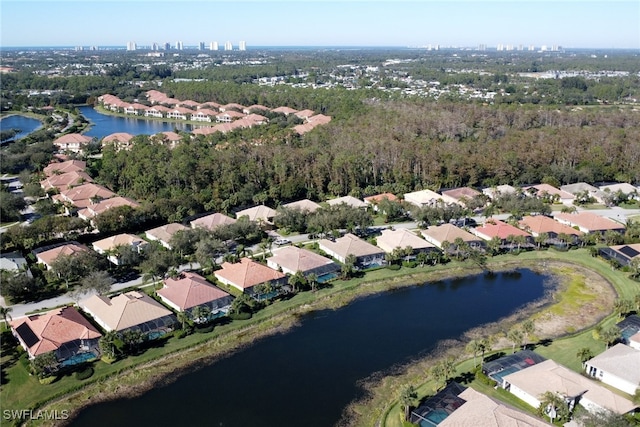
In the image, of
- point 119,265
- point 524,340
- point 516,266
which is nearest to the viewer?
point 524,340

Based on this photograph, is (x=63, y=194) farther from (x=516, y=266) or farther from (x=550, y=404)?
(x=550, y=404)

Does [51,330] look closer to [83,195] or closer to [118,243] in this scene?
[118,243]

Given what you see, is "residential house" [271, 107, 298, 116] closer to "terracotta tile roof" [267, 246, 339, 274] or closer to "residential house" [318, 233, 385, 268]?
"residential house" [318, 233, 385, 268]

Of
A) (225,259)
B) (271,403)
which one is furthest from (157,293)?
(271,403)

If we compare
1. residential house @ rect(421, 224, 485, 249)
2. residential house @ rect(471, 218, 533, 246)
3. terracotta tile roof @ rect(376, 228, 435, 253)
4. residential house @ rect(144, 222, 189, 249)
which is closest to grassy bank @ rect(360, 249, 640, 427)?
residential house @ rect(471, 218, 533, 246)

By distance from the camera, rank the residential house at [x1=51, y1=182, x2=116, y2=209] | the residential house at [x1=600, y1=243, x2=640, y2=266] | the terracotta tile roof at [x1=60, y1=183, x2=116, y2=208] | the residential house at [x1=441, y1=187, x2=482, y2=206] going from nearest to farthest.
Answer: the residential house at [x1=600, y1=243, x2=640, y2=266], the residential house at [x1=51, y1=182, x2=116, y2=209], the terracotta tile roof at [x1=60, y1=183, x2=116, y2=208], the residential house at [x1=441, y1=187, x2=482, y2=206]

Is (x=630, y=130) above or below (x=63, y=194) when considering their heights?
above

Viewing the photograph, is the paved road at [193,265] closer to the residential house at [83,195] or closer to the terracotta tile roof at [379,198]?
the terracotta tile roof at [379,198]
